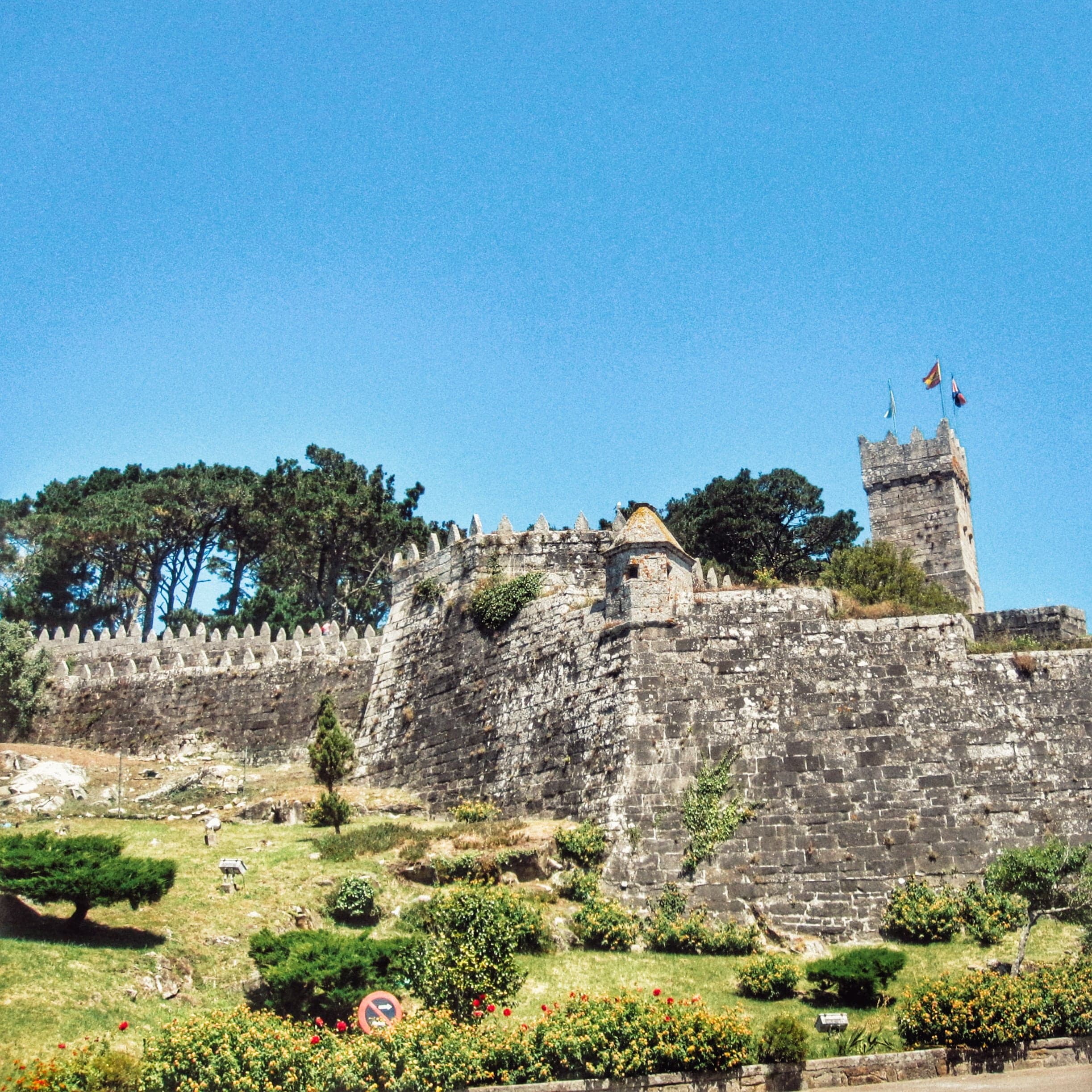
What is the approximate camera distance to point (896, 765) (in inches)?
1059

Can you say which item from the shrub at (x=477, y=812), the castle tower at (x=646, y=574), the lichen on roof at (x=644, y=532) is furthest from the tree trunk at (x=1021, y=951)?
the shrub at (x=477, y=812)

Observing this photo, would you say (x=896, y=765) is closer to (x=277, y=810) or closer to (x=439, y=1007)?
(x=439, y=1007)

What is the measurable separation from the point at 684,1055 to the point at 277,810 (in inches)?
651

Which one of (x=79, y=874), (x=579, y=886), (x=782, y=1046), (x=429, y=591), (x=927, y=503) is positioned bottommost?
(x=782, y=1046)

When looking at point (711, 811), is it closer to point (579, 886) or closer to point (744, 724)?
point (744, 724)

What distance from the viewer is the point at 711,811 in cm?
2709

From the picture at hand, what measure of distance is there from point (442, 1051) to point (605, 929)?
8.04 metres

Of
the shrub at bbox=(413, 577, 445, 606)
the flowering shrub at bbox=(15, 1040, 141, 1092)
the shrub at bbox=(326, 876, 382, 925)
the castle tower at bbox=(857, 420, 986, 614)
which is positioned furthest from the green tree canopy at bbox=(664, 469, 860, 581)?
the flowering shrub at bbox=(15, 1040, 141, 1092)

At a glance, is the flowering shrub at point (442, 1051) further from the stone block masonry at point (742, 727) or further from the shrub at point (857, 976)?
the stone block masonry at point (742, 727)

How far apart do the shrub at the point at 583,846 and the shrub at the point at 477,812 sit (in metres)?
3.56

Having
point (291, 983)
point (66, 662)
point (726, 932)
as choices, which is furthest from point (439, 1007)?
point (66, 662)

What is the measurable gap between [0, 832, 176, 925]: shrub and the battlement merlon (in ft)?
131

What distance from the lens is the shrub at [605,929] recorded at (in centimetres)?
2484

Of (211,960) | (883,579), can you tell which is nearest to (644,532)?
(211,960)
